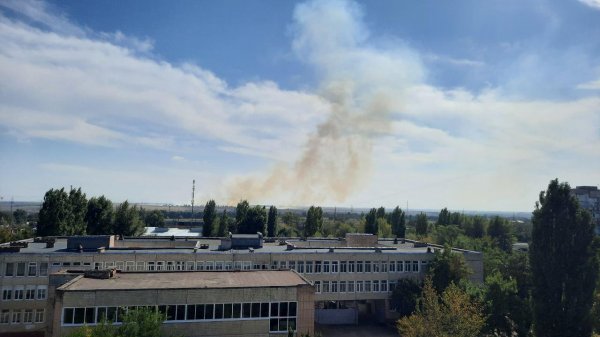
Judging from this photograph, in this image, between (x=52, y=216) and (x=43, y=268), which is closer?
(x=43, y=268)

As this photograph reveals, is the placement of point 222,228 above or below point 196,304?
above

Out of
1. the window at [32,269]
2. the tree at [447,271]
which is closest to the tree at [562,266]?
the tree at [447,271]

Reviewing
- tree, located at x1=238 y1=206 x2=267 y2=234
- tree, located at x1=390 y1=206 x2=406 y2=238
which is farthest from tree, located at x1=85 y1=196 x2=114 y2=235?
tree, located at x1=390 y1=206 x2=406 y2=238

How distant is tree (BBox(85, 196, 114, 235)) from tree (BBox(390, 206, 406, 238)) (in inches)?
2258

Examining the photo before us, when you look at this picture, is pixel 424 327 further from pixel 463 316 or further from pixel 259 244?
pixel 259 244

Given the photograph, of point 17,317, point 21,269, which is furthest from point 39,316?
point 21,269

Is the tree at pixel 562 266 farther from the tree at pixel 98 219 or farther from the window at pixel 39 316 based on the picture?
the tree at pixel 98 219

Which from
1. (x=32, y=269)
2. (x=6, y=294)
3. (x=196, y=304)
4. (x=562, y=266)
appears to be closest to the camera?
(x=196, y=304)

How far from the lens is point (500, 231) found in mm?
105688

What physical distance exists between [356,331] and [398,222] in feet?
169

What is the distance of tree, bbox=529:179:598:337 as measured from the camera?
3100cm

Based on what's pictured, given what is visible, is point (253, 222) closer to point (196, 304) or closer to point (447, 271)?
point (447, 271)

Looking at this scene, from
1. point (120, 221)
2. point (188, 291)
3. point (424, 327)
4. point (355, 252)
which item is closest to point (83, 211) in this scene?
point (120, 221)

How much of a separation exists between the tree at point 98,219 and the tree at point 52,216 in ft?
28.3
